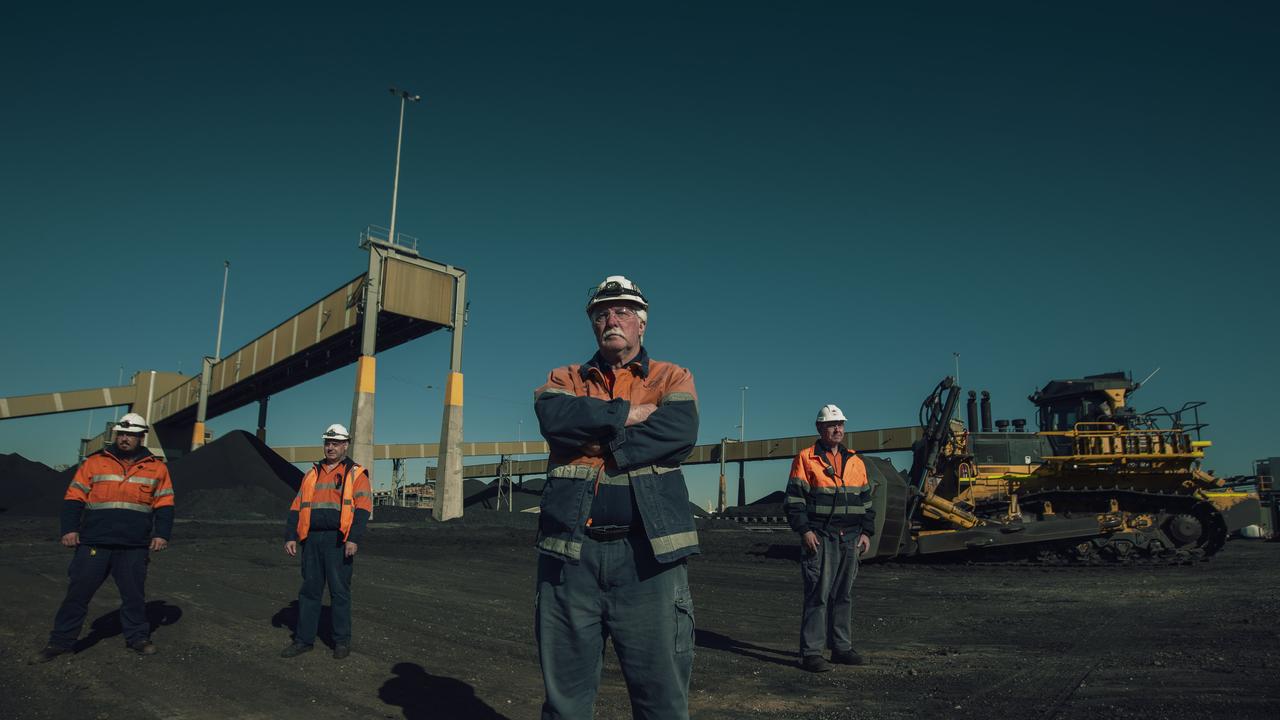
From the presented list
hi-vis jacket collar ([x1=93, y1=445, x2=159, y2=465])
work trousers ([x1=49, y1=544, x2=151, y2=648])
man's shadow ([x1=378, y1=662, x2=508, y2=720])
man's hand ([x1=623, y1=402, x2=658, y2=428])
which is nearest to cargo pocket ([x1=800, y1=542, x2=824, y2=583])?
man's shadow ([x1=378, y1=662, x2=508, y2=720])

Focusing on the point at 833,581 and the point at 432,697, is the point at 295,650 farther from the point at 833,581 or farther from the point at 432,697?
the point at 833,581

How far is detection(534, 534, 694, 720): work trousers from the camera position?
8.16 feet

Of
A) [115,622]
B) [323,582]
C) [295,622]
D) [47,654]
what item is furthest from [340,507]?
[115,622]

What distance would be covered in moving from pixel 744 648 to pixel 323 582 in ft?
12.1

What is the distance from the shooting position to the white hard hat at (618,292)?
284 centimetres

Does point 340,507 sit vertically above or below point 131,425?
below

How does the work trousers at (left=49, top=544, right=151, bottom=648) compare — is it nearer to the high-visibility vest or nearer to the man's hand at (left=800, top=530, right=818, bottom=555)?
the high-visibility vest

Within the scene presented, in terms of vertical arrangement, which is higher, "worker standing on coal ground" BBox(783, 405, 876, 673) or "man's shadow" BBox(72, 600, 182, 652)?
"worker standing on coal ground" BBox(783, 405, 876, 673)

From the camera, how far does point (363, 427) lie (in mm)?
26562

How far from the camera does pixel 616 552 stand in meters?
2.56

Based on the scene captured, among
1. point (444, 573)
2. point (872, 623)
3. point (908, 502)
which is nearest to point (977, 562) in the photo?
point (908, 502)

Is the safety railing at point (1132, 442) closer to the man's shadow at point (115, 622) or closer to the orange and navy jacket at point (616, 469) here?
the orange and navy jacket at point (616, 469)

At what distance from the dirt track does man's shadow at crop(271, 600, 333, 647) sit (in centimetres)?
8

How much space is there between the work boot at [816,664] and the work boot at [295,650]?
400 centimetres
